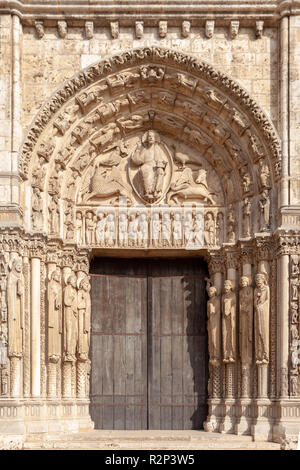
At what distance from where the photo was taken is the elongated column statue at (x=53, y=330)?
17.2 metres

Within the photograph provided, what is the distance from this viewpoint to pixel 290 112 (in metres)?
17.0

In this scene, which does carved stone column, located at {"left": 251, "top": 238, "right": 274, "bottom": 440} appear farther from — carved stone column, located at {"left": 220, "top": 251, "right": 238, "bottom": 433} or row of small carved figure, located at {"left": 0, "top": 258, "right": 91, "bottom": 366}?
row of small carved figure, located at {"left": 0, "top": 258, "right": 91, "bottom": 366}

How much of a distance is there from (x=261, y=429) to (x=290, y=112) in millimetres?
4952

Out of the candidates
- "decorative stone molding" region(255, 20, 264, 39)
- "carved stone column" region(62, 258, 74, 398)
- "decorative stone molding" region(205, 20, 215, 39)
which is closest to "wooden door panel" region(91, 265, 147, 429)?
"carved stone column" region(62, 258, 74, 398)

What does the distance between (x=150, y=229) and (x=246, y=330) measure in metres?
2.34

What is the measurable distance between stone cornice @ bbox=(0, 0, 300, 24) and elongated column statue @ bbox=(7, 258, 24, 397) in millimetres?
3996

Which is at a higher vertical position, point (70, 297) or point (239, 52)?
point (239, 52)

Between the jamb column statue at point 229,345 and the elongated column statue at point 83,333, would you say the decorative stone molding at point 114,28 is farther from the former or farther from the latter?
the jamb column statue at point 229,345

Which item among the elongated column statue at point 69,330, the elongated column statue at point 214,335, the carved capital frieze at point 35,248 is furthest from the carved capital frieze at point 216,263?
the carved capital frieze at point 35,248

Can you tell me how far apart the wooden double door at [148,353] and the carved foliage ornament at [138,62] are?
255cm

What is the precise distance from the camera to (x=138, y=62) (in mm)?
17422

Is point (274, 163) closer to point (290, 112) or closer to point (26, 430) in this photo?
point (290, 112)
